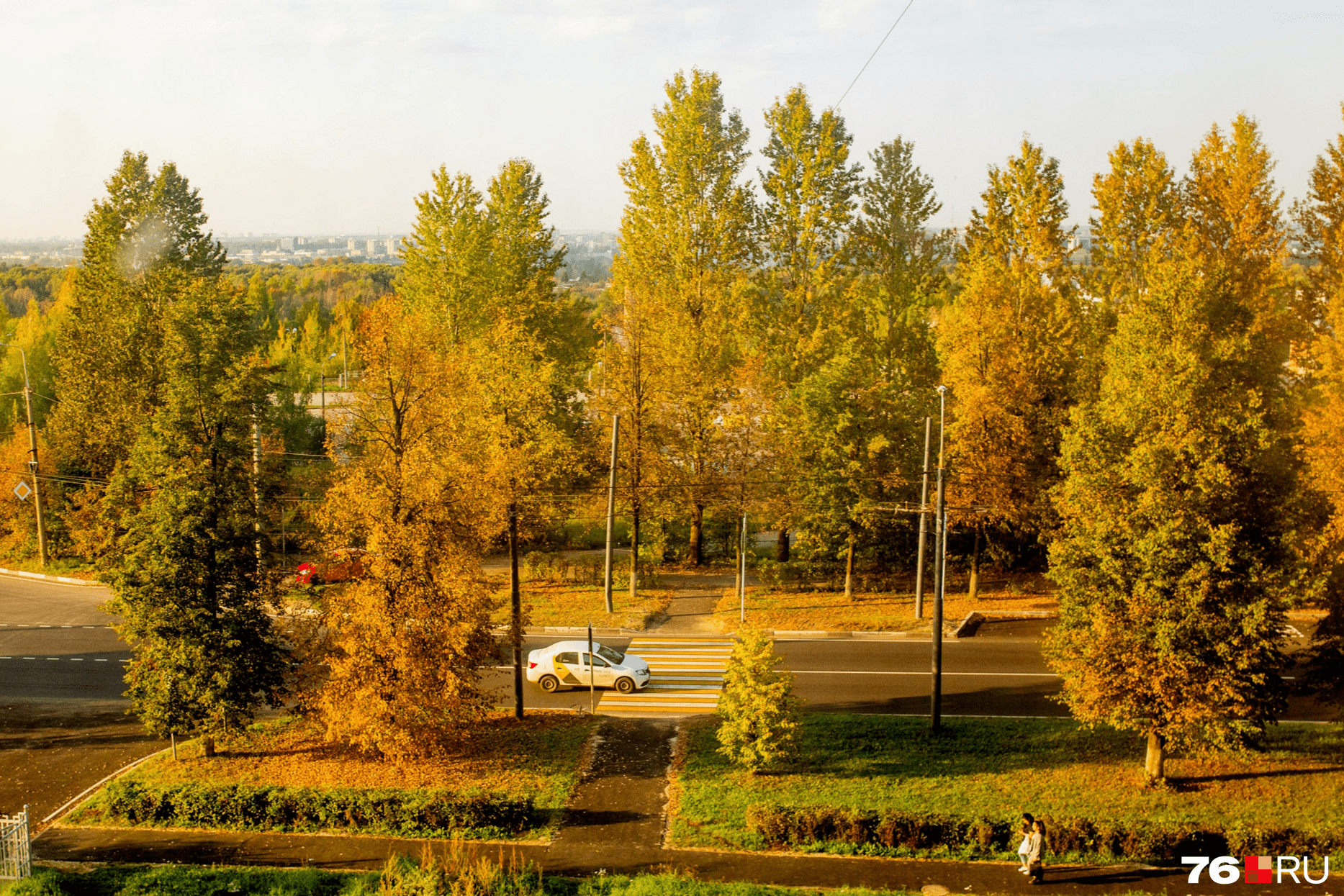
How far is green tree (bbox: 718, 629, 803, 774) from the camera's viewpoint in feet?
60.2

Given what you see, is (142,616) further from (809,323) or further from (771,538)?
(771,538)

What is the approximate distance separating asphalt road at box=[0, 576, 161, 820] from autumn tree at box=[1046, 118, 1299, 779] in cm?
1870

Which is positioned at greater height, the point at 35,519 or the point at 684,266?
the point at 684,266

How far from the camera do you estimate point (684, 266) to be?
120 feet

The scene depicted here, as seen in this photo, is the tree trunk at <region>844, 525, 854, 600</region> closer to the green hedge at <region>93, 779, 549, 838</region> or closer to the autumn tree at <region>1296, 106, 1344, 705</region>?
the autumn tree at <region>1296, 106, 1344, 705</region>

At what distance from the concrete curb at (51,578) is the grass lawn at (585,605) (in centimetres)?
1467

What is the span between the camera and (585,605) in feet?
102

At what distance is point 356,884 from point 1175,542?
14.2 meters

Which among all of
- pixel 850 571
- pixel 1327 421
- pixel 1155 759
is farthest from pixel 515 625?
pixel 1327 421

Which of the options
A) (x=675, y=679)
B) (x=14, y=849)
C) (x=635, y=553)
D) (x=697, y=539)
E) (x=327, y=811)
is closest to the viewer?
(x=14, y=849)

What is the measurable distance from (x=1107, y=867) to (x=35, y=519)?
38133mm

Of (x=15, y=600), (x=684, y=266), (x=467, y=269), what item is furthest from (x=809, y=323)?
(x=15, y=600)

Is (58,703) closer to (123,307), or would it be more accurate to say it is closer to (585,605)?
(585,605)

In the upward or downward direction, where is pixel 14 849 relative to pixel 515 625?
downward
